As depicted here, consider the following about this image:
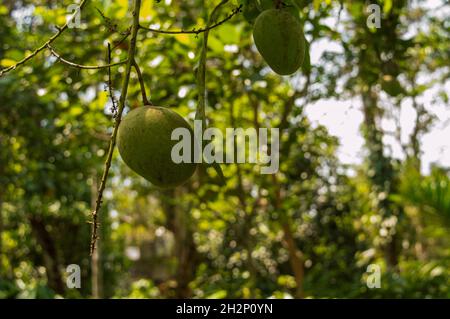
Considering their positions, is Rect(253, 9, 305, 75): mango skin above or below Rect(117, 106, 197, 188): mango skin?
above

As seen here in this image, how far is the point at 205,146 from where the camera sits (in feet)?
2.46

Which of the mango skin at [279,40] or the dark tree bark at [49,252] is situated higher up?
the mango skin at [279,40]

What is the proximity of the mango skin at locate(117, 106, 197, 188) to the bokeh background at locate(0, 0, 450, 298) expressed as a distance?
11 cm

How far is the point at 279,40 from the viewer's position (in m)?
0.88

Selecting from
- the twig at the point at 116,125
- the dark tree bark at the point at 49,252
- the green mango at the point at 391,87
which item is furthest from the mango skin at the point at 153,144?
the dark tree bark at the point at 49,252

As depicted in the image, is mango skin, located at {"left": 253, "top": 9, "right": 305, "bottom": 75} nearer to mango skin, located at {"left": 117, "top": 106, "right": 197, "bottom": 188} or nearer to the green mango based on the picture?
mango skin, located at {"left": 117, "top": 106, "right": 197, "bottom": 188}

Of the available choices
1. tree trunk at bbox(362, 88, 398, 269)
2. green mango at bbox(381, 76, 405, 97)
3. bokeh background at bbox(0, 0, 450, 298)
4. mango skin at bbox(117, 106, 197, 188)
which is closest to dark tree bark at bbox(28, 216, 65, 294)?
bokeh background at bbox(0, 0, 450, 298)

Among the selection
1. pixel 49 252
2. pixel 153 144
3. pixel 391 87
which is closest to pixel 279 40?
pixel 153 144

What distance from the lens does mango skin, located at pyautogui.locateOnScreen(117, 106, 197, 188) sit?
75cm

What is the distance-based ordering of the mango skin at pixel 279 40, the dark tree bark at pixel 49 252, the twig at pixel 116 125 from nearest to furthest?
1. the twig at pixel 116 125
2. the mango skin at pixel 279 40
3. the dark tree bark at pixel 49 252

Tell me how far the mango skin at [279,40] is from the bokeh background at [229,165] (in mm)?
211

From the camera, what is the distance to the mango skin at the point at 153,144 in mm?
754

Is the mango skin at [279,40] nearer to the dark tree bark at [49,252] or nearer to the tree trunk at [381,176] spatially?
the tree trunk at [381,176]

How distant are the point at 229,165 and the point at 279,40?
5.65 ft
